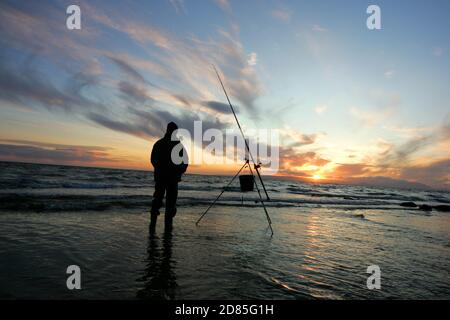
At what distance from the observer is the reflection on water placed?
3.09 metres

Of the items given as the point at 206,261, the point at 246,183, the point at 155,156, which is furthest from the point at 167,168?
the point at 246,183

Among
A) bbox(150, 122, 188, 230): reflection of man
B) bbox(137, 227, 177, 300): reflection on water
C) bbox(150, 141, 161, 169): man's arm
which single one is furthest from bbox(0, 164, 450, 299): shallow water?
bbox(150, 141, 161, 169): man's arm

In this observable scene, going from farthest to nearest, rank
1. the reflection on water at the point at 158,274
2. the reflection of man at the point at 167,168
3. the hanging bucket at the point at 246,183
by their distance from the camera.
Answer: the hanging bucket at the point at 246,183 → the reflection of man at the point at 167,168 → the reflection on water at the point at 158,274

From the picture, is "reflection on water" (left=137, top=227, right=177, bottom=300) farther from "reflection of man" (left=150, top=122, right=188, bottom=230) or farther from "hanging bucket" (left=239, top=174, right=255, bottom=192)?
"hanging bucket" (left=239, top=174, right=255, bottom=192)

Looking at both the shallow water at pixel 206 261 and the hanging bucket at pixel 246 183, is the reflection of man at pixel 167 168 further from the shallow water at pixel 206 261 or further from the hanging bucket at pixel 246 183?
the hanging bucket at pixel 246 183

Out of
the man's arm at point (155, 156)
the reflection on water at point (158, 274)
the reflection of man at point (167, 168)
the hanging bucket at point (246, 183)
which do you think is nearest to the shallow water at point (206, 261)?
the reflection on water at point (158, 274)

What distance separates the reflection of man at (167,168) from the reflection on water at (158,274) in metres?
1.27

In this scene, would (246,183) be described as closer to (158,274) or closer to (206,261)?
(206,261)

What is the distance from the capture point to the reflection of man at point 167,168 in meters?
6.70

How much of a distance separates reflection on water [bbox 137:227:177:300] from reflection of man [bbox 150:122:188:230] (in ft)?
4.16

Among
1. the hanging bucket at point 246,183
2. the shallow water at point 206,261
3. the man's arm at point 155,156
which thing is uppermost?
the man's arm at point 155,156
